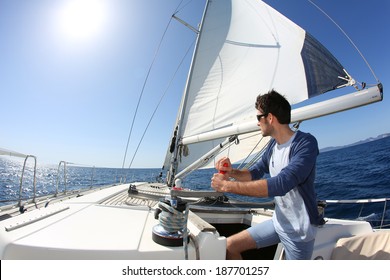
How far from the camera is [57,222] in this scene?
145 centimetres

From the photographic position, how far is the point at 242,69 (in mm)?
4805

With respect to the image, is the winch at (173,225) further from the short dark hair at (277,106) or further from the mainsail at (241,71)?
the mainsail at (241,71)

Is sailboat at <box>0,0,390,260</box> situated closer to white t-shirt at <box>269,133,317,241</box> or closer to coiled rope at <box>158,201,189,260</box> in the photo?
coiled rope at <box>158,201,189,260</box>

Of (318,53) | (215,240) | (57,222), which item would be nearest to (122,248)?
(215,240)

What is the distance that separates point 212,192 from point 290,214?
2.03ft

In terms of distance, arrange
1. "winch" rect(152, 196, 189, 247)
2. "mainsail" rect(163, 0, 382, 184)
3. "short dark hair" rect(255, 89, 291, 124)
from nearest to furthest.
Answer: "winch" rect(152, 196, 189, 247)
"short dark hair" rect(255, 89, 291, 124)
"mainsail" rect(163, 0, 382, 184)

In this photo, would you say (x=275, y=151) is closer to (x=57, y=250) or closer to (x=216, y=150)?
(x=57, y=250)

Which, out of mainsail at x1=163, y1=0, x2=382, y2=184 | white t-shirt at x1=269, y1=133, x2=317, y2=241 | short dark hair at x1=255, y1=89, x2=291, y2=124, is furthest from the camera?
mainsail at x1=163, y1=0, x2=382, y2=184

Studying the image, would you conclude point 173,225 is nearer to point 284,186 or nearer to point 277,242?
point 284,186

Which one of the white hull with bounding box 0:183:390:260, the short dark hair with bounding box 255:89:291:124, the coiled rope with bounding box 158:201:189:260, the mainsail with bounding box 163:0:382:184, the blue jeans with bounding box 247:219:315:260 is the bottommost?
the blue jeans with bounding box 247:219:315:260

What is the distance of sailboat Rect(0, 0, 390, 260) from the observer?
3.92 ft

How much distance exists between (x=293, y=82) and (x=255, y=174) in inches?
111

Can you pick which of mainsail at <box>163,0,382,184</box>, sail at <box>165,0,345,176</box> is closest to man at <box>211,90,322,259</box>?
mainsail at <box>163,0,382,184</box>

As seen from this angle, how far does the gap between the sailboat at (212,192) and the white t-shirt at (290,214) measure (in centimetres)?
35
